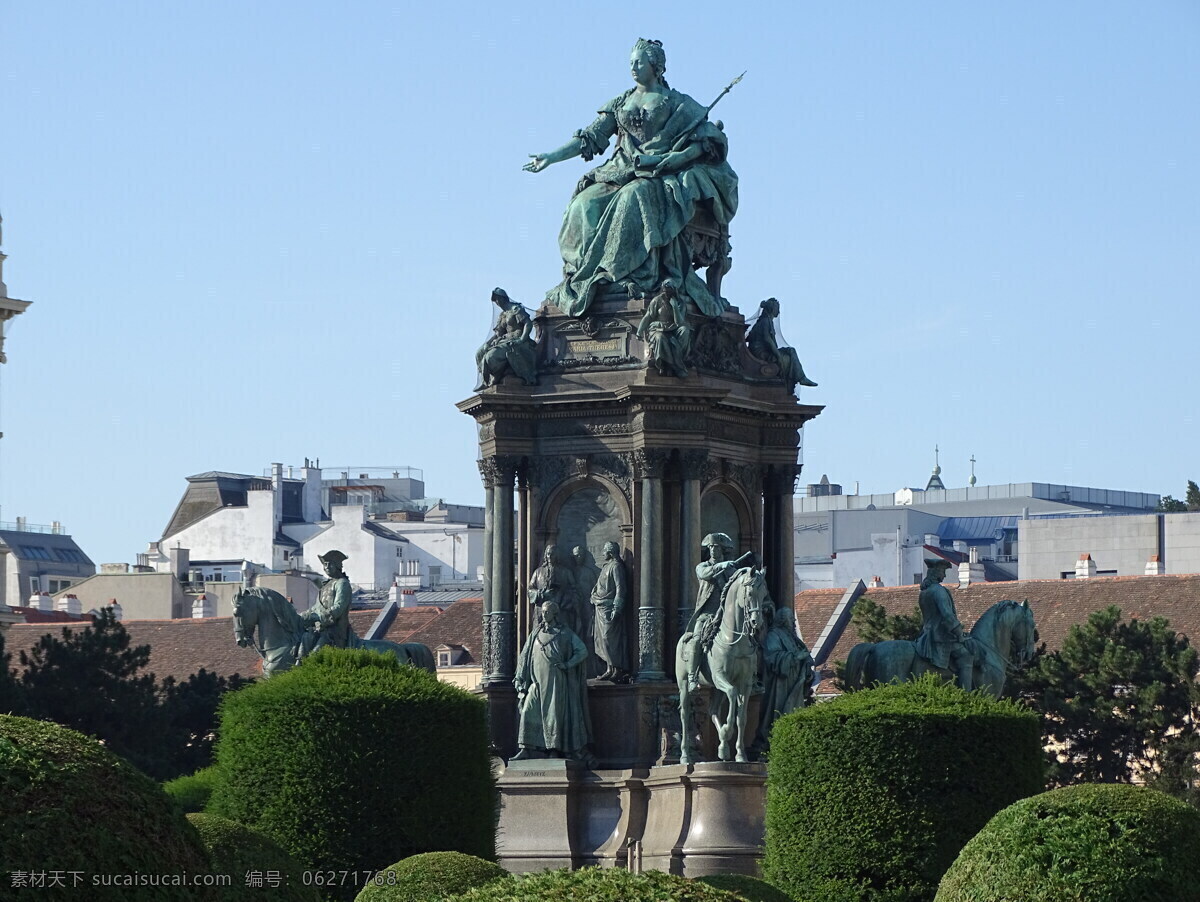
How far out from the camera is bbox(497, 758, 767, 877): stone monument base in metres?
32.3

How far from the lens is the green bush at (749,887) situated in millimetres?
25062

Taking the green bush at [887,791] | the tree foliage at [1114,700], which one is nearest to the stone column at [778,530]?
the green bush at [887,791]

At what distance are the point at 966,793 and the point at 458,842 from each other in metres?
5.10

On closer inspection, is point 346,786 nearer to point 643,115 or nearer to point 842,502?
point 643,115

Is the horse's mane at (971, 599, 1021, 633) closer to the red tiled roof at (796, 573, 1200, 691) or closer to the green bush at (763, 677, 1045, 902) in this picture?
the green bush at (763, 677, 1045, 902)

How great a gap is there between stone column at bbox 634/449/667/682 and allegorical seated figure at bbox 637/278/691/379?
1.04 m

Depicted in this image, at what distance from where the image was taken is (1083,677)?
59344 millimetres

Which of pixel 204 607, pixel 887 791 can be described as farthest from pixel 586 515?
pixel 204 607

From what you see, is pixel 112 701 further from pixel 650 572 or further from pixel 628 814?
pixel 628 814

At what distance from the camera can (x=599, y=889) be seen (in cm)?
1574

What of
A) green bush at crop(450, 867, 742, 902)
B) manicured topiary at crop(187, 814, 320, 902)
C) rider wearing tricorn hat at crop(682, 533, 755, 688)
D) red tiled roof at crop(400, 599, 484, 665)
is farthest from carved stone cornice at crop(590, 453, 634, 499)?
red tiled roof at crop(400, 599, 484, 665)

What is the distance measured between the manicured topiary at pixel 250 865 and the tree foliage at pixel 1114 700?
124 ft

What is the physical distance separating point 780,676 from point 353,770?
607cm

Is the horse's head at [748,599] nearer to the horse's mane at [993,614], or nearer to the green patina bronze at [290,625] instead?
the horse's mane at [993,614]
